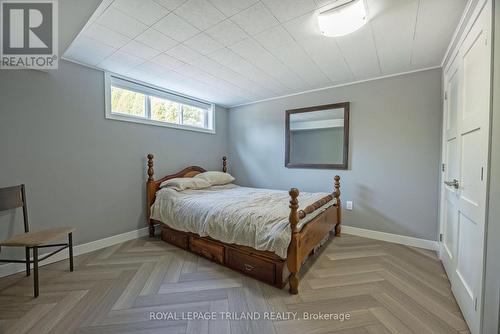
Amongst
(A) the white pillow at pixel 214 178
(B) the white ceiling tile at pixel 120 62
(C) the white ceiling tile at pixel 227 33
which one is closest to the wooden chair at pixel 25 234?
(B) the white ceiling tile at pixel 120 62

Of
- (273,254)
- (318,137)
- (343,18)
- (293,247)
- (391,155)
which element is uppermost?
(343,18)

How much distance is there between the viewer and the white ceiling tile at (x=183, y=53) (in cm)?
215

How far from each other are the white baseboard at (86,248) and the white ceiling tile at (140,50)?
7.50ft

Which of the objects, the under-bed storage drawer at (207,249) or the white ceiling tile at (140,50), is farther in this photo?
the under-bed storage drawer at (207,249)

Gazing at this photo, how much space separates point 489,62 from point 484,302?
4.58 feet

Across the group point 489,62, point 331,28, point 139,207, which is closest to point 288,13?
point 331,28

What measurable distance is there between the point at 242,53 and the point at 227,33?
374 millimetres

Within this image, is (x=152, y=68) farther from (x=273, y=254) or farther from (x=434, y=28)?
(x=434, y=28)

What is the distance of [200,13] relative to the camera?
1642 millimetres

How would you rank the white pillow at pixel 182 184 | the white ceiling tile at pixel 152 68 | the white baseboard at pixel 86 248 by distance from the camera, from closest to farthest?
the white baseboard at pixel 86 248 < the white ceiling tile at pixel 152 68 < the white pillow at pixel 182 184

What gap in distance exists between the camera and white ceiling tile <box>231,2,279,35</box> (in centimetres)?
160

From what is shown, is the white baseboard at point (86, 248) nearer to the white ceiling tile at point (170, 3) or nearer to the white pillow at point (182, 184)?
the white pillow at point (182, 184)

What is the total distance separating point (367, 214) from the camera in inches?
→ 120

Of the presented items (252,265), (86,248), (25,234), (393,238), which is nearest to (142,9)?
(25,234)
